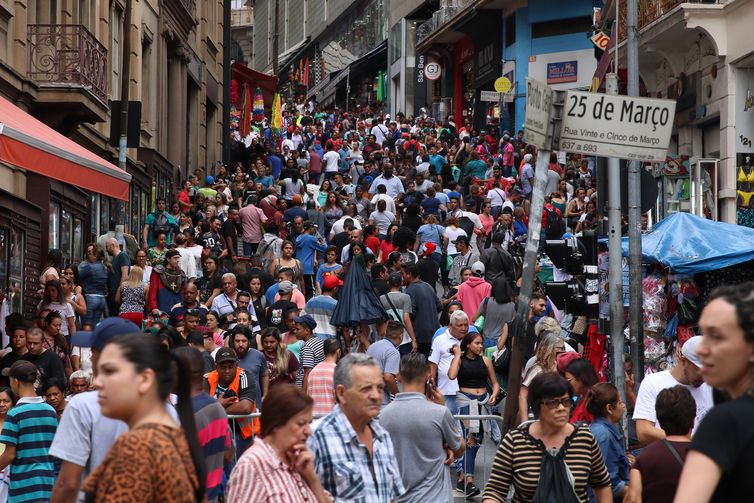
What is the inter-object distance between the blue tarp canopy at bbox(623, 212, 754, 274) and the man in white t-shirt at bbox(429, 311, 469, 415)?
114 inches

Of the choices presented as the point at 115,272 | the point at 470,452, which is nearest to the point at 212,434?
the point at 470,452

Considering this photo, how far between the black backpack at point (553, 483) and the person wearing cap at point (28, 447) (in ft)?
12.0

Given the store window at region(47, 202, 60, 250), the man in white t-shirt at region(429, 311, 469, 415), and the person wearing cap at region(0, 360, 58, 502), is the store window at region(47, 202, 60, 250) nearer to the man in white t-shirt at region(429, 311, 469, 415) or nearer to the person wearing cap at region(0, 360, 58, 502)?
the man in white t-shirt at region(429, 311, 469, 415)

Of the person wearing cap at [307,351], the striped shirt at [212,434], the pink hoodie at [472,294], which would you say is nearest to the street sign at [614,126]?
the striped shirt at [212,434]

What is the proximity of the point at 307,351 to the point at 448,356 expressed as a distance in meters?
1.62

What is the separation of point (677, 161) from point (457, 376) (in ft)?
43.2

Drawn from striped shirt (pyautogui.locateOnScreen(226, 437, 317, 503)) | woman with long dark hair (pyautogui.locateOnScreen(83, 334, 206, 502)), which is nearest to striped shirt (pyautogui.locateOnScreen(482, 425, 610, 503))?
striped shirt (pyautogui.locateOnScreen(226, 437, 317, 503))

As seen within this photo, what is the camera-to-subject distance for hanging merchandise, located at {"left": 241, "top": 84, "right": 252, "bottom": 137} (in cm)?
4347

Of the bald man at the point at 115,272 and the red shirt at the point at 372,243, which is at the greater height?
the red shirt at the point at 372,243

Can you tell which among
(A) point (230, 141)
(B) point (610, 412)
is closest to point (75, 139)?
(B) point (610, 412)

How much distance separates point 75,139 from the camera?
23.4m

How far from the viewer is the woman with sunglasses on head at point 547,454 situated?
7039 mm

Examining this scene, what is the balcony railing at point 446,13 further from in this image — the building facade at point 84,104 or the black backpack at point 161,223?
the black backpack at point 161,223

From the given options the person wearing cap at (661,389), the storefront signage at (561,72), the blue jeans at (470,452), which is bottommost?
the blue jeans at (470,452)
